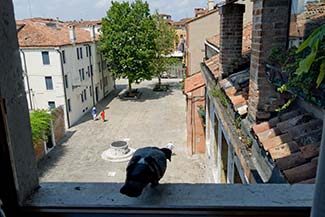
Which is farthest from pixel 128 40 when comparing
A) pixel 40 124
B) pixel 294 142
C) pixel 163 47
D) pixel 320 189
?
pixel 320 189

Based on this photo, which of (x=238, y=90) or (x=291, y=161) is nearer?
(x=291, y=161)

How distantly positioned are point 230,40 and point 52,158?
30.4ft

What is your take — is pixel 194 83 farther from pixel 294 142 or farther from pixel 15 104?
pixel 15 104

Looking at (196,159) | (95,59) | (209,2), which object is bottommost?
(196,159)

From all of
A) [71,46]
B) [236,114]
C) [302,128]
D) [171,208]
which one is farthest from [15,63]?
[71,46]

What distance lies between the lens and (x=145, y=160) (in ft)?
3.30

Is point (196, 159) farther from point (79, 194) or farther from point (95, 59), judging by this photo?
point (95, 59)

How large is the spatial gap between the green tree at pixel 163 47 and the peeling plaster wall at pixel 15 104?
22030mm

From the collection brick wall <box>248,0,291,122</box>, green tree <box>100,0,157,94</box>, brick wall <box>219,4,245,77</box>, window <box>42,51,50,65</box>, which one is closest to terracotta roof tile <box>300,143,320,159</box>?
brick wall <box>248,0,291,122</box>

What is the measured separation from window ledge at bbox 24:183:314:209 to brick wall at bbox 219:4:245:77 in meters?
4.37

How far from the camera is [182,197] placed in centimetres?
86

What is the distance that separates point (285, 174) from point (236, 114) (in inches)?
68.0

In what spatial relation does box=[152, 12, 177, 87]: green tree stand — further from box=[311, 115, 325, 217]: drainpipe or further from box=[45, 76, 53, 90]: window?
box=[311, 115, 325, 217]: drainpipe

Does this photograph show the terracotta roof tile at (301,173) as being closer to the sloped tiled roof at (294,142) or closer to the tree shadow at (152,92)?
the sloped tiled roof at (294,142)
